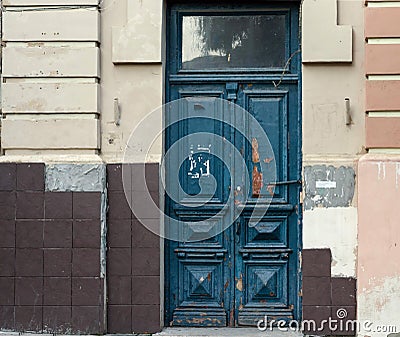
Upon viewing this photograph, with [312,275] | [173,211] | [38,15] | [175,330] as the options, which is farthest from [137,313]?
[38,15]

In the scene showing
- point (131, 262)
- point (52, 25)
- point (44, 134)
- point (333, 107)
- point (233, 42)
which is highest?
point (52, 25)

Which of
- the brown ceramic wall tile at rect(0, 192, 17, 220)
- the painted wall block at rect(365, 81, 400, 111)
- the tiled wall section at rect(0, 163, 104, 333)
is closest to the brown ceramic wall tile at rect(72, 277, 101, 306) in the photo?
the tiled wall section at rect(0, 163, 104, 333)

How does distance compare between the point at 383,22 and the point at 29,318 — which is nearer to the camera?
the point at 383,22

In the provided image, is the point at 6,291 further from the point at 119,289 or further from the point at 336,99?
the point at 336,99

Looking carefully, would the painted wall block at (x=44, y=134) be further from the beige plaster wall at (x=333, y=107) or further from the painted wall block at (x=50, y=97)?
the beige plaster wall at (x=333, y=107)

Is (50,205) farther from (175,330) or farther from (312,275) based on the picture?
(312,275)

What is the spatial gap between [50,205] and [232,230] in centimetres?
178

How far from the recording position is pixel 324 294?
7.70 meters

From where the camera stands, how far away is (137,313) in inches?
308

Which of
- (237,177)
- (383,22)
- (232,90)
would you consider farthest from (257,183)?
(383,22)

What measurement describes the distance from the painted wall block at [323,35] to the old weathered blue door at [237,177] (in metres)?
0.27

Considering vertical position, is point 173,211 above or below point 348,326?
above

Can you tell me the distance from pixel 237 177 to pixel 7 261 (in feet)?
7.73

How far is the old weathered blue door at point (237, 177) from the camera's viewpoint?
8.01 meters
